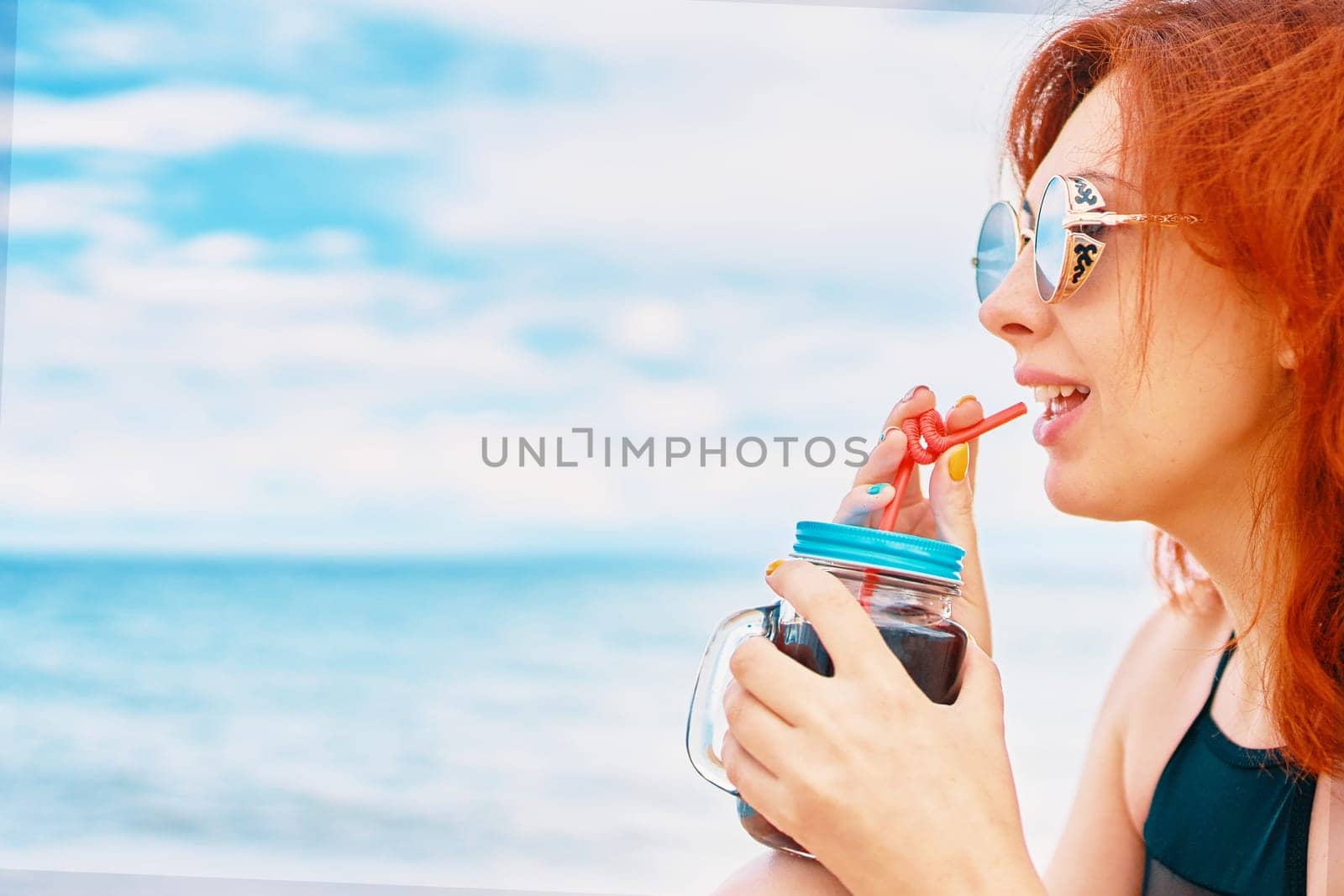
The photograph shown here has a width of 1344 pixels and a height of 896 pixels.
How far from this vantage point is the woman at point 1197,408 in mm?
682

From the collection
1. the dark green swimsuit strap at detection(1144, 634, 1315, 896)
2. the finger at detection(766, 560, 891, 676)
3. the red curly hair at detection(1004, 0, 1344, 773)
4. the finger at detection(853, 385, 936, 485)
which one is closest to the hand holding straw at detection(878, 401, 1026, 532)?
the finger at detection(853, 385, 936, 485)

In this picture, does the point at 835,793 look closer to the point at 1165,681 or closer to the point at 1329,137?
the point at 1329,137

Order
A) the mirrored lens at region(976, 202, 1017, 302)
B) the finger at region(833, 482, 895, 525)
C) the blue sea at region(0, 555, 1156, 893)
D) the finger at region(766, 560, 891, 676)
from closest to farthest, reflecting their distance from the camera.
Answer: the finger at region(766, 560, 891, 676), the finger at region(833, 482, 895, 525), the mirrored lens at region(976, 202, 1017, 302), the blue sea at region(0, 555, 1156, 893)

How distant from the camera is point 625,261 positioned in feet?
34.3

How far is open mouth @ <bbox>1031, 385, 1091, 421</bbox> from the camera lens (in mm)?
903

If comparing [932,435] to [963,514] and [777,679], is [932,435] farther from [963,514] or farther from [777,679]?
[777,679]

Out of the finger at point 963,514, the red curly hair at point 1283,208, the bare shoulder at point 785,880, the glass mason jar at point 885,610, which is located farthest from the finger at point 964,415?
the bare shoulder at point 785,880

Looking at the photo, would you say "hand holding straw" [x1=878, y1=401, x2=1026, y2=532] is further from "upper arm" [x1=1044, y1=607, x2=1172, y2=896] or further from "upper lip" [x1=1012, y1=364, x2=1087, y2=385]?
"upper arm" [x1=1044, y1=607, x2=1172, y2=896]

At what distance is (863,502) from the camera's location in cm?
86

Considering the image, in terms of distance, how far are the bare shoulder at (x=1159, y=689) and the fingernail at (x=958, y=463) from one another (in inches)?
13.7

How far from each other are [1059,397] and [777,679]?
422 millimetres

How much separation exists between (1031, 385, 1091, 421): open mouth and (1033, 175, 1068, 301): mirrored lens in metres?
0.07

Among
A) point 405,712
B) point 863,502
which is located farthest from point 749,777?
point 405,712

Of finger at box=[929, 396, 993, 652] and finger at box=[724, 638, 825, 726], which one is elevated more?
finger at box=[929, 396, 993, 652]
